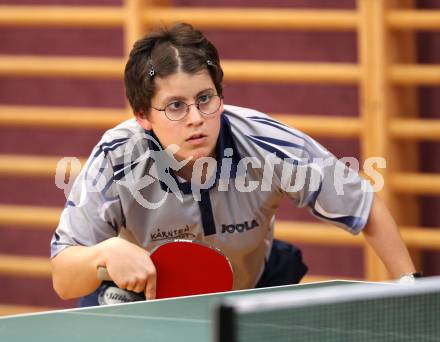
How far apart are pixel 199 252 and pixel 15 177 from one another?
3.01 metres

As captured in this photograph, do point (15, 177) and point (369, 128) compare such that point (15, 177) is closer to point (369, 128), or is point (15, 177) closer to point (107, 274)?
point (369, 128)

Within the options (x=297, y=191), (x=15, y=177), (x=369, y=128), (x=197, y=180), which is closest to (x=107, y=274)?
(x=197, y=180)

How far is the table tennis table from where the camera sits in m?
2.35

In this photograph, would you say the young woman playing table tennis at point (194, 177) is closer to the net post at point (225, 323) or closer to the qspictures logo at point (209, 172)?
the qspictures logo at point (209, 172)

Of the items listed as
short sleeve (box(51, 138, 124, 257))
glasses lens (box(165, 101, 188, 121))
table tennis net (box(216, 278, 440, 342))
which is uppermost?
glasses lens (box(165, 101, 188, 121))

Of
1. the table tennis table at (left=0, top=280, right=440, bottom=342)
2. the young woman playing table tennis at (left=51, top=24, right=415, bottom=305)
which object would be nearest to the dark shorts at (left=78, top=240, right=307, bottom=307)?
the young woman playing table tennis at (left=51, top=24, right=415, bottom=305)

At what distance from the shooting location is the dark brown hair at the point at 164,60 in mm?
3016

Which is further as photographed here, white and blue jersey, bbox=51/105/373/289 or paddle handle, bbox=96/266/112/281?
white and blue jersey, bbox=51/105/373/289

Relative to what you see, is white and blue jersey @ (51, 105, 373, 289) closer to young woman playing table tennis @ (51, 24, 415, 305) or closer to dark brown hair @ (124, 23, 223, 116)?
young woman playing table tennis @ (51, 24, 415, 305)

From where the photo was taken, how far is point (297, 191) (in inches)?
123

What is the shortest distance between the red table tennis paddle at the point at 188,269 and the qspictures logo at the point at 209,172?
290 mm

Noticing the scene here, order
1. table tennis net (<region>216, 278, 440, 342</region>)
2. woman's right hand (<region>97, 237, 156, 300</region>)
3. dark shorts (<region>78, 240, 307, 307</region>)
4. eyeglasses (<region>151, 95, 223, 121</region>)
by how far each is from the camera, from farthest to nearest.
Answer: dark shorts (<region>78, 240, 307, 307</region>), eyeglasses (<region>151, 95, 223, 121</region>), woman's right hand (<region>97, 237, 156, 300</region>), table tennis net (<region>216, 278, 440, 342</region>)

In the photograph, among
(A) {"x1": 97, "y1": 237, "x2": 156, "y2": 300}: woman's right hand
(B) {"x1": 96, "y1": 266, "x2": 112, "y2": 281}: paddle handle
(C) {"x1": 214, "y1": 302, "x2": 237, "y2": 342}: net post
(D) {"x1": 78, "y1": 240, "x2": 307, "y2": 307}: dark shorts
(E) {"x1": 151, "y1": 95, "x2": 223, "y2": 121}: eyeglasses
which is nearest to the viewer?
(C) {"x1": 214, "y1": 302, "x2": 237, "y2": 342}: net post

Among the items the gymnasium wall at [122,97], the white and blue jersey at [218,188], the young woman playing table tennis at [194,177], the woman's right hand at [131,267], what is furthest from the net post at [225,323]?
the gymnasium wall at [122,97]
